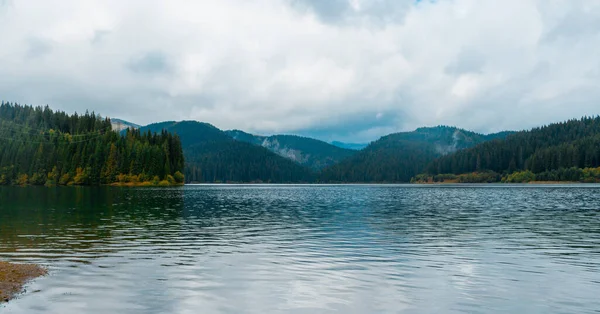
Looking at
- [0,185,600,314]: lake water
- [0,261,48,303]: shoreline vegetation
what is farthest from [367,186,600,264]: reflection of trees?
[0,261,48,303]: shoreline vegetation

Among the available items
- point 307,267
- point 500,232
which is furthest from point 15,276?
point 500,232

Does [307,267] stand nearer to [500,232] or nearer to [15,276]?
[15,276]

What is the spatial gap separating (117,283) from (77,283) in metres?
2.03

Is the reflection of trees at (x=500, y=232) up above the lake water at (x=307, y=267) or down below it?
above

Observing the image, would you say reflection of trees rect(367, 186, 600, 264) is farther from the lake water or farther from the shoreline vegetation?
the shoreline vegetation

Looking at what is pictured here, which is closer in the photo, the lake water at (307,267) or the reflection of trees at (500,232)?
the lake water at (307,267)

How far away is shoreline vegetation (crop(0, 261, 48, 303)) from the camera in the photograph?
A: 2183 centimetres

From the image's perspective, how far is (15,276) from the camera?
2481cm

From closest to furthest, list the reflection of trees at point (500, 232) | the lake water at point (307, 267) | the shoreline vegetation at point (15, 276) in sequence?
the lake water at point (307, 267) < the shoreline vegetation at point (15, 276) < the reflection of trees at point (500, 232)

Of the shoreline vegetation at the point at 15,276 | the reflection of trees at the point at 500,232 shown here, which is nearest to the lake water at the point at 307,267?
the reflection of trees at the point at 500,232

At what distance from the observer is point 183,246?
38750mm

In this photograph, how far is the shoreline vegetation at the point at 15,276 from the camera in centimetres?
2183

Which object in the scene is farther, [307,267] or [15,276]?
[307,267]

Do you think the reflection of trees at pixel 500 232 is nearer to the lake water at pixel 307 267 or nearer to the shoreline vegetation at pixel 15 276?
the lake water at pixel 307 267
